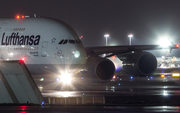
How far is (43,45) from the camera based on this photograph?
94.4ft

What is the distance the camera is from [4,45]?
30.0 meters

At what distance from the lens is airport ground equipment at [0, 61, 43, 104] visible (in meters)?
16.5

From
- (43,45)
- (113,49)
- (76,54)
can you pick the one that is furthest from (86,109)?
(113,49)

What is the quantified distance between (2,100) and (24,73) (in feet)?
5.98

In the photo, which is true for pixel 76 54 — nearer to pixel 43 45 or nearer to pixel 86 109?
pixel 43 45

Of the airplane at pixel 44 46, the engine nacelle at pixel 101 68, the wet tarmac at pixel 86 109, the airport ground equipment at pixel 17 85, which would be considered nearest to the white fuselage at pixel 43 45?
the airplane at pixel 44 46

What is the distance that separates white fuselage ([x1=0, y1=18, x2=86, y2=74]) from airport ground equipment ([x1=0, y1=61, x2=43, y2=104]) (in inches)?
459

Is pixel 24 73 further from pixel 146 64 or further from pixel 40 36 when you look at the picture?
pixel 146 64

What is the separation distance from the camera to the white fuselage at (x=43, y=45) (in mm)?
28500

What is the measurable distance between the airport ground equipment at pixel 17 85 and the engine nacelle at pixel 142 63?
20493 millimetres

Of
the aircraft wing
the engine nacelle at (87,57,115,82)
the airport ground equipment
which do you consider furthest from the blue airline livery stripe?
the airport ground equipment

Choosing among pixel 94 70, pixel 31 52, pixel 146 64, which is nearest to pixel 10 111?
pixel 31 52

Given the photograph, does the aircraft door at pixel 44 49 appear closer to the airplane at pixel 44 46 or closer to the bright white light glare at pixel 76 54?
the airplane at pixel 44 46

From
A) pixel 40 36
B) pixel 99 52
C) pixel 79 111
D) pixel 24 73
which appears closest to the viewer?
pixel 79 111
